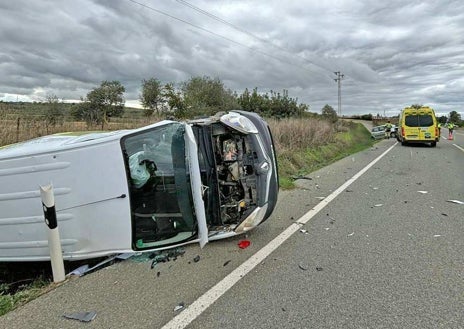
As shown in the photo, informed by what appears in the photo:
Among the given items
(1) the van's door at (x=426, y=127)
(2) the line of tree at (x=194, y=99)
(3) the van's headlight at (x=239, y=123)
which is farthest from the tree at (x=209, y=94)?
(3) the van's headlight at (x=239, y=123)

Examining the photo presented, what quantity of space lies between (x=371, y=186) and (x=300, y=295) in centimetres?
598

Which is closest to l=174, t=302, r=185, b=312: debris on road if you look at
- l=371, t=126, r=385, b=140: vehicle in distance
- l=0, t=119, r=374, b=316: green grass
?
l=0, t=119, r=374, b=316: green grass

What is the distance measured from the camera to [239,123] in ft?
14.5

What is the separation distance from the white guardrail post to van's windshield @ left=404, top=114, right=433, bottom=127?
76.8 feet

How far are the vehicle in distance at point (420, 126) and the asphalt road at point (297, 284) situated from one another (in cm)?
1872

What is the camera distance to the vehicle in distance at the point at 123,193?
352cm

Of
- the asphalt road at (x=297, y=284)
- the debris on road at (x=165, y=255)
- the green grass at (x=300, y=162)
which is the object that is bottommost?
the asphalt road at (x=297, y=284)

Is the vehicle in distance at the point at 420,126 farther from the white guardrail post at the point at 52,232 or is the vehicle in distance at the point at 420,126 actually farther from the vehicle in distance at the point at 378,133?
the white guardrail post at the point at 52,232

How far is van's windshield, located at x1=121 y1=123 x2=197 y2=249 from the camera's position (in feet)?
12.3

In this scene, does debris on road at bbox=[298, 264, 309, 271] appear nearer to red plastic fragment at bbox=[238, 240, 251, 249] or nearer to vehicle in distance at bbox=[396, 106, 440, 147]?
red plastic fragment at bbox=[238, 240, 251, 249]

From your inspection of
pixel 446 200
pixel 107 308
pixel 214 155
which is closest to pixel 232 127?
pixel 214 155

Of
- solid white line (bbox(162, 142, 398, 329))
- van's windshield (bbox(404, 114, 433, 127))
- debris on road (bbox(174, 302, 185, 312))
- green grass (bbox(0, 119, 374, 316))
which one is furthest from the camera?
van's windshield (bbox(404, 114, 433, 127))

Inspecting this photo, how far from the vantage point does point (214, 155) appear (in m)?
4.35

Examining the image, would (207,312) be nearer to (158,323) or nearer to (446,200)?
(158,323)
